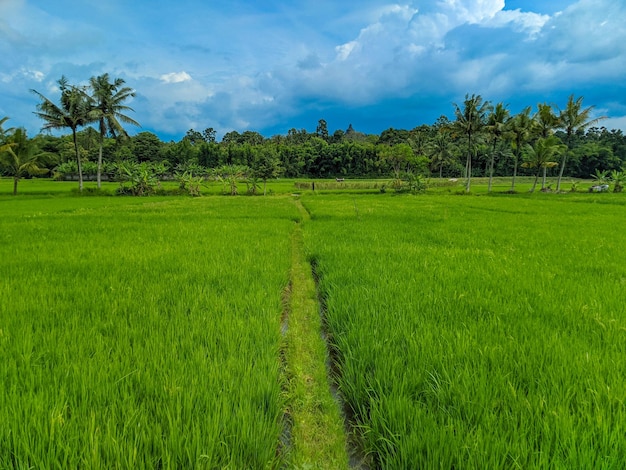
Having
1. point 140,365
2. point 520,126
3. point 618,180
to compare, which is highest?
point 520,126

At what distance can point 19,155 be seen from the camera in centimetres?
2833

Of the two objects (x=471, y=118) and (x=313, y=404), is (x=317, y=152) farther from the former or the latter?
(x=313, y=404)

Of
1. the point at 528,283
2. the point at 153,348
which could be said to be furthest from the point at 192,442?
the point at 528,283

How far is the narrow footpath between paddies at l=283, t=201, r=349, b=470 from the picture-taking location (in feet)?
6.15

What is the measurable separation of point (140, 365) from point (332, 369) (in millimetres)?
1576

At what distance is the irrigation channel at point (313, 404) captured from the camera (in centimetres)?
188

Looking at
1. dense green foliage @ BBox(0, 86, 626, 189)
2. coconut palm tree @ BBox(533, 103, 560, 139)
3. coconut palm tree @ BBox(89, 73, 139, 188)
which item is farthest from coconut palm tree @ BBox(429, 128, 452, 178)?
coconut palm tree @ BBox(89, 73, 139, 188)

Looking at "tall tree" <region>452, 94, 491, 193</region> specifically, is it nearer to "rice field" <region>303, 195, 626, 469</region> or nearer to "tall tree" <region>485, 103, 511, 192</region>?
"tall tree" <region>485, 103, 511, 192</region>

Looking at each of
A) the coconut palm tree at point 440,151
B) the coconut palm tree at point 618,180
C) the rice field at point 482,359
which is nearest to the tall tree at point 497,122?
the coconut palm tree at point 618,180

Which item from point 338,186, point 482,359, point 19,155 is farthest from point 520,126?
point 19,155

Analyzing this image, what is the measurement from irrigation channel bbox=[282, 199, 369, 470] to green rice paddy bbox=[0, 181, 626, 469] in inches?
2.1

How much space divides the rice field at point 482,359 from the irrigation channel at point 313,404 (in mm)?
117

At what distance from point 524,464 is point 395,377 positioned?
0.86m

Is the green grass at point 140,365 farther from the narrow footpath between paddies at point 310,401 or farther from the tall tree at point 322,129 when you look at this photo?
the tall tree at point 322,129
